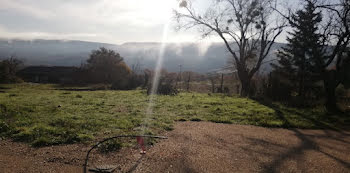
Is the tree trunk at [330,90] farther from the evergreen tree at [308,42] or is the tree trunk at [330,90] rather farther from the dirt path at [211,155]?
the dirt path at [211,155]

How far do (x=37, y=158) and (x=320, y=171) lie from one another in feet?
14.9

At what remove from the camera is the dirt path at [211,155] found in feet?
11.0

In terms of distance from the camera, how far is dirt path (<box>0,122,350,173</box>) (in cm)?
336

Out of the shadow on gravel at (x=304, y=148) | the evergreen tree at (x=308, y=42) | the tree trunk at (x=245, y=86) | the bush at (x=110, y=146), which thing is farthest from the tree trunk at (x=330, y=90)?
the bush at (x=110, y=146)

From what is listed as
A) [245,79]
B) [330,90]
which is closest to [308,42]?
[330,90]

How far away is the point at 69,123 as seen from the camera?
17.9ft

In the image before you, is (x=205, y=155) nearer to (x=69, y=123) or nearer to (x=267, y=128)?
(x=267, y=128)

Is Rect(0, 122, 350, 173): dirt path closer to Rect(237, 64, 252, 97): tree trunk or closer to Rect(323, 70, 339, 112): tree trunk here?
Rect(323, 70, 339, 112): tree trunk

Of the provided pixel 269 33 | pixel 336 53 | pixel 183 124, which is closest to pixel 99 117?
pixel 183 124

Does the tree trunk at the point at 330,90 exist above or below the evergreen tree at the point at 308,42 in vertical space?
below

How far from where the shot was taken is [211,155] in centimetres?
390

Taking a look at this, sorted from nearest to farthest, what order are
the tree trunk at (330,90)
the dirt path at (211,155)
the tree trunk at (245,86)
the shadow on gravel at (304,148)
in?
Result: the dirt path at (211,155) < the shadow on gravel at (304,148) < the tree trunk at (330,90) < the tree trunk at (245,86)

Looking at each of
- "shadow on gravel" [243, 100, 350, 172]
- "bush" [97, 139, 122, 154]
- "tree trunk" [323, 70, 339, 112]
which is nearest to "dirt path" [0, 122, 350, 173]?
"shadow on gravel" [243, 100, 350, 172]

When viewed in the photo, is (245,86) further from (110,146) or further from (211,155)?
(110,146)
